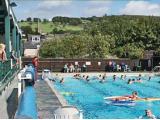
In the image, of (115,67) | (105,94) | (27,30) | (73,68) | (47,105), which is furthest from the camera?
(27,30)

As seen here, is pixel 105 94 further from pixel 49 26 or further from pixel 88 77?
pixel 49 26

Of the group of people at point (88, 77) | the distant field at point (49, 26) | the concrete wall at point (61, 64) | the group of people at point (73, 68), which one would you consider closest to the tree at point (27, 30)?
the distant field at point (49, 26)

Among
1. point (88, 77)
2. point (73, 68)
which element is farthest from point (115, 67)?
point (88, 77)

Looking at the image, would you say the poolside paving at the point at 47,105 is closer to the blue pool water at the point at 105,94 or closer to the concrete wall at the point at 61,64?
the blue pool water at the point at 105,94

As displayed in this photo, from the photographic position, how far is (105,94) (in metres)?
24.6

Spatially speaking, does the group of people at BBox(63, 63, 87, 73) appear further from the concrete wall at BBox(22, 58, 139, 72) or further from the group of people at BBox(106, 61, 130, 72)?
the group of people at BBox(106, 61, 130, 72)

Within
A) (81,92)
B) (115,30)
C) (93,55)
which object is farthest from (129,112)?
(115,30)

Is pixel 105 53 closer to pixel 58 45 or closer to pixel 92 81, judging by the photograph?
pixel 58 45

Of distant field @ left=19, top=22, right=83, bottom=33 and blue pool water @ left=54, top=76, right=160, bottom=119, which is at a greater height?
distant field @ left=19, top=22, right=83, bottom=33

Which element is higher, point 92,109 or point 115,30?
point 115,30

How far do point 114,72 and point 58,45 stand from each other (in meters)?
14.0

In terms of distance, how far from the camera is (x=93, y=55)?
4731 centimetres

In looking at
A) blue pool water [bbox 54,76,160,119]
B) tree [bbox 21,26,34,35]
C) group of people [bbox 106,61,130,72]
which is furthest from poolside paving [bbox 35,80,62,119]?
tree [bbox 21,26,34,35]

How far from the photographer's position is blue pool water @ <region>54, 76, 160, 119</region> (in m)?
18.2
